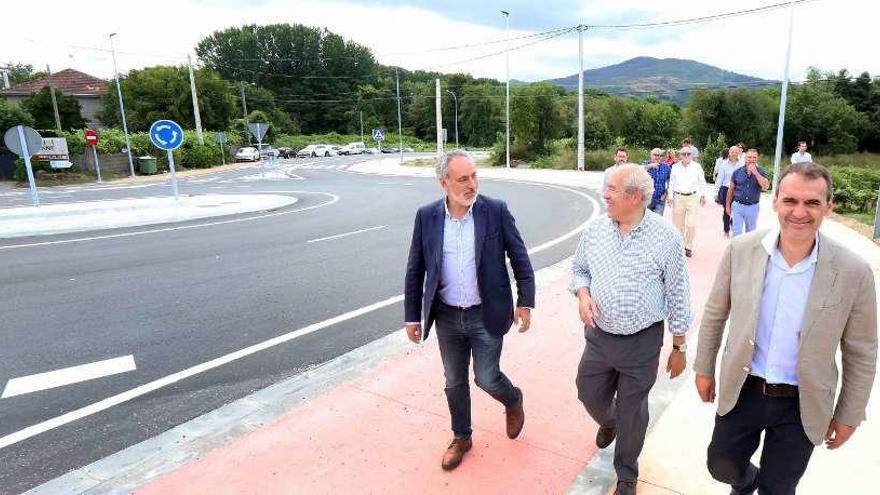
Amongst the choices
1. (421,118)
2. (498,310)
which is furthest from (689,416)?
(421,118)

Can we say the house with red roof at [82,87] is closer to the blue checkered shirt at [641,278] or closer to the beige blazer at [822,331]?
the blue checkered shirt at [641,278]

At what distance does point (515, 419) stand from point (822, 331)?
1.76 m

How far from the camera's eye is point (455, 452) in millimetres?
3068

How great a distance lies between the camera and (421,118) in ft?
286

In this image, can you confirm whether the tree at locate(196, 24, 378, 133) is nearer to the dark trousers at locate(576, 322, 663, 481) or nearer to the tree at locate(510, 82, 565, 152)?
the tree at locate(510, 82, 565, 152)

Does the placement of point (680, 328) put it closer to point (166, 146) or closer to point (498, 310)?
point (498, 310)

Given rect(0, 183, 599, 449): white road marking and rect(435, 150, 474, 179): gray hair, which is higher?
rect(435, 150, 474, 179): gray hair

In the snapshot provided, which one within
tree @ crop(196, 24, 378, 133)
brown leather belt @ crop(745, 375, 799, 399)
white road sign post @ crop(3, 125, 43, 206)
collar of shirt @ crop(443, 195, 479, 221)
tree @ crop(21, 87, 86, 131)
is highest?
tree @ crop(196, 24, 378, 133)

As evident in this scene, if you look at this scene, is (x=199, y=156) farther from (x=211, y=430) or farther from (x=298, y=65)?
(x=298, y=65)

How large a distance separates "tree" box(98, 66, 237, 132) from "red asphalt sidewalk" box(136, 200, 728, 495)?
49651mm

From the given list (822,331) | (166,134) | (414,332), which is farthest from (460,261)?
(166,134)

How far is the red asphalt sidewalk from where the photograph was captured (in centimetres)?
291

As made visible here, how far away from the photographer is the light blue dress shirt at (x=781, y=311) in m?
2.04

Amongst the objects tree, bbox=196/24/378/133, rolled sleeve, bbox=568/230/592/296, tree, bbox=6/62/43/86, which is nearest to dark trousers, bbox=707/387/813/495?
rolled sleeve, bbox=568/230/592/296
